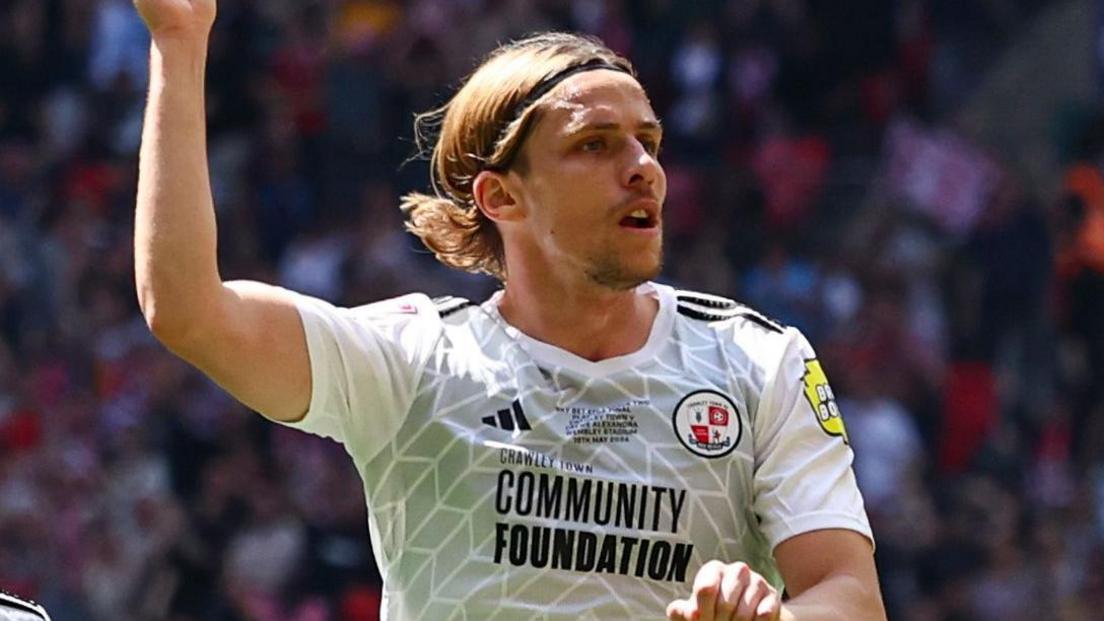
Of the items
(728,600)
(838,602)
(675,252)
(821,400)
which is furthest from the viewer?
(675,252)

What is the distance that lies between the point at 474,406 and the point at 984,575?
23.8 feet

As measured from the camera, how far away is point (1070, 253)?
12.0m

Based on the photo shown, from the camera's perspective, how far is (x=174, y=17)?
3627mm

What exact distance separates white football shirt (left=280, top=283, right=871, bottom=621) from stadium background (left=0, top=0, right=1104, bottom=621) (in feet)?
20.8

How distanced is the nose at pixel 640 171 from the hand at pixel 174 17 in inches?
33.0

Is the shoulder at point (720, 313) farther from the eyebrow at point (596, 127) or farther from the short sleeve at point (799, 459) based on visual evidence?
the eyebrow at point (596, 127)

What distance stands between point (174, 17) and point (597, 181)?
87cm

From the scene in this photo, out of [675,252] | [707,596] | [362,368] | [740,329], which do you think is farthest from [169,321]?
[675,252]

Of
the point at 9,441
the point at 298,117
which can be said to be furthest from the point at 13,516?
the point at 298,117

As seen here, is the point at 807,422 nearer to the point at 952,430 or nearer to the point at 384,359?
the point at 384,359

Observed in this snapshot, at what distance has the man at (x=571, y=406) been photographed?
3949 mm

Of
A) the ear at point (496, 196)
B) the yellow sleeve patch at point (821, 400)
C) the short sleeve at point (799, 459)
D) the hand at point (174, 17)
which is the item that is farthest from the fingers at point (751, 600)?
the hand at point (174, 17)

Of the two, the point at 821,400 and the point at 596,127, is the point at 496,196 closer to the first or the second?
the point at 596,127

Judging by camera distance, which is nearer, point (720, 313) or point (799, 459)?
point (799, 459)
